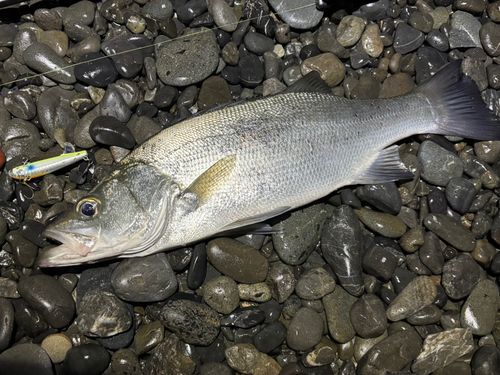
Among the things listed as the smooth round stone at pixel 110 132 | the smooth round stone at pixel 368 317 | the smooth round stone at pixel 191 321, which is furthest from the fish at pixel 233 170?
the smooth round stone at pixel 368 317

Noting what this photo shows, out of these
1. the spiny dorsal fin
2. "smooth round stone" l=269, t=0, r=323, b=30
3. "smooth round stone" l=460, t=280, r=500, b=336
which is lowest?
"smooth round stone" l=460, t=280, r=500, b=336

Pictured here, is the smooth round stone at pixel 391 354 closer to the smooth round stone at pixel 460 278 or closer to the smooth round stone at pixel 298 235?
the smooth round stone at pixel 460 278

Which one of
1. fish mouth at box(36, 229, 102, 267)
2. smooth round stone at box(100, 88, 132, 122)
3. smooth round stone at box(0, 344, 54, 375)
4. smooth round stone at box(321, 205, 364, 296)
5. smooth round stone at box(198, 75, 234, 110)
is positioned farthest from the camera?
smooth round stone at box(198, 75, 234, 110)

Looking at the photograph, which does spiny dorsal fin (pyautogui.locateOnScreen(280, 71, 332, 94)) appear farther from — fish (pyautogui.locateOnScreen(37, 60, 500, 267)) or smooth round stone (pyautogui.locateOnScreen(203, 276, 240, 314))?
smooth round stone (pyautogui.locateOnScreen(203, 276, 240, 314))

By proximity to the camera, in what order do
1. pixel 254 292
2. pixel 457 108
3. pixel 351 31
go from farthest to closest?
pixel 351 31 < pixel 457 108 < pixel 254 292

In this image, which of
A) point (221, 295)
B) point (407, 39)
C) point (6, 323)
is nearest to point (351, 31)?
point (407, 39)

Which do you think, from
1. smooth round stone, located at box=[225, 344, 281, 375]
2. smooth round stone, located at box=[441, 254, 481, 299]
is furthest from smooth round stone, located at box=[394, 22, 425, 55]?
smooth round stone, located at box=[225, 344, 281, 375]

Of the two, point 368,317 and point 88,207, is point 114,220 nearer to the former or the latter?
point 88,207
